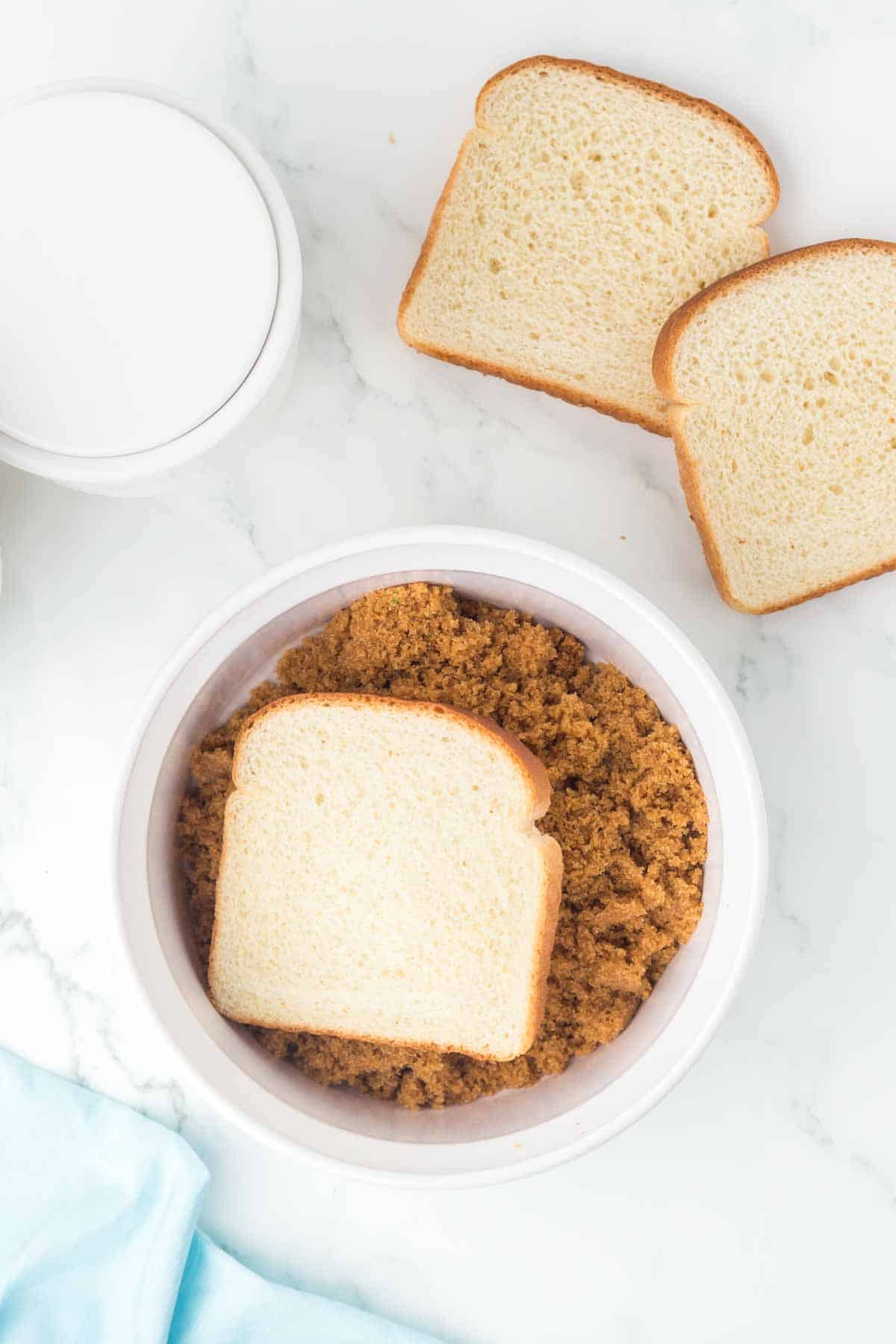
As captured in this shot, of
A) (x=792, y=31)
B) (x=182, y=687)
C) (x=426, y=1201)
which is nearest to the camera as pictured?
(x=182, y=687)

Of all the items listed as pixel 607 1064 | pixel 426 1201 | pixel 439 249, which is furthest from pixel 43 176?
pixel 426 1201

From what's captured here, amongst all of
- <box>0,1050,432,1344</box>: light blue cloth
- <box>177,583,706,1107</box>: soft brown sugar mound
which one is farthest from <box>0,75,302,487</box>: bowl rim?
<box>0,1050,432,1344</box>: light blue cloth

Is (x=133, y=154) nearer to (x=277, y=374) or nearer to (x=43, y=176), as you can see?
(x=43, y=176)

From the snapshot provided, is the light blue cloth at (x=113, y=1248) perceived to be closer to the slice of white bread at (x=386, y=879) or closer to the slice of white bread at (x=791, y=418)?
the slice of white bread at (x=386, y=879)

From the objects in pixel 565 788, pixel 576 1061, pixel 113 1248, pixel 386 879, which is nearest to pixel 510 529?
pixel 565 788

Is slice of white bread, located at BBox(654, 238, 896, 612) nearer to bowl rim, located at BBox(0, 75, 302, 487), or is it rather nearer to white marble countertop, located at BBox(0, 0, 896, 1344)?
white marble countertop, located at BBox(0, 0, 896, 1344)

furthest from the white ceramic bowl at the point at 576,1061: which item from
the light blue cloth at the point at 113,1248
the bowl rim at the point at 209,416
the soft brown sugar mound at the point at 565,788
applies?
the light blue cloth at the point at 113,1248

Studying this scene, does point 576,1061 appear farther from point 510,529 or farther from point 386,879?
point 510,529
